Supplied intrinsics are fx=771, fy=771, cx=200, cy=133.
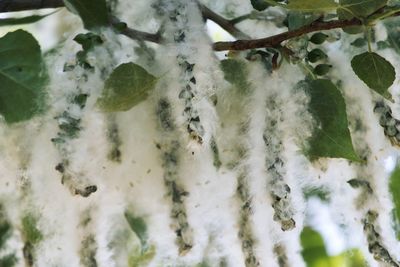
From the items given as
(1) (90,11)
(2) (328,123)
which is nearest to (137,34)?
(1) (90,11)

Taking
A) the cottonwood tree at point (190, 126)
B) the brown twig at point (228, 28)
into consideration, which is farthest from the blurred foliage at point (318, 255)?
the brown twig at point (228, 28)


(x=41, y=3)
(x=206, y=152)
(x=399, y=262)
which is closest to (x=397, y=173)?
(x=399, y=262)

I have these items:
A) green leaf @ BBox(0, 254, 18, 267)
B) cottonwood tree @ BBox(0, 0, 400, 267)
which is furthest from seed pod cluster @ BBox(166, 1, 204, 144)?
green leaf @ BBox(0, 254, 18, 267)

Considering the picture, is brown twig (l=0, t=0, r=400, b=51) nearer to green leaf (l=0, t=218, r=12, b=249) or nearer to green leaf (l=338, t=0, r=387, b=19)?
green leaf (l=338, t=0, r=387, b=19)

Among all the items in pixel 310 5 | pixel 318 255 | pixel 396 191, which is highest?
pixel 310 5

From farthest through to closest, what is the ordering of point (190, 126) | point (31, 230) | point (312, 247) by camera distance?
point (312, 247)
point (31, 230)
point (190, 126)

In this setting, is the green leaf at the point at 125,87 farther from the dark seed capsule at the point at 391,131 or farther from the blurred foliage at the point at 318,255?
the blurred foliage at the point at 318,255

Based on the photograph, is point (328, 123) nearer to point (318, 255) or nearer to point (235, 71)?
point (235, 71)
